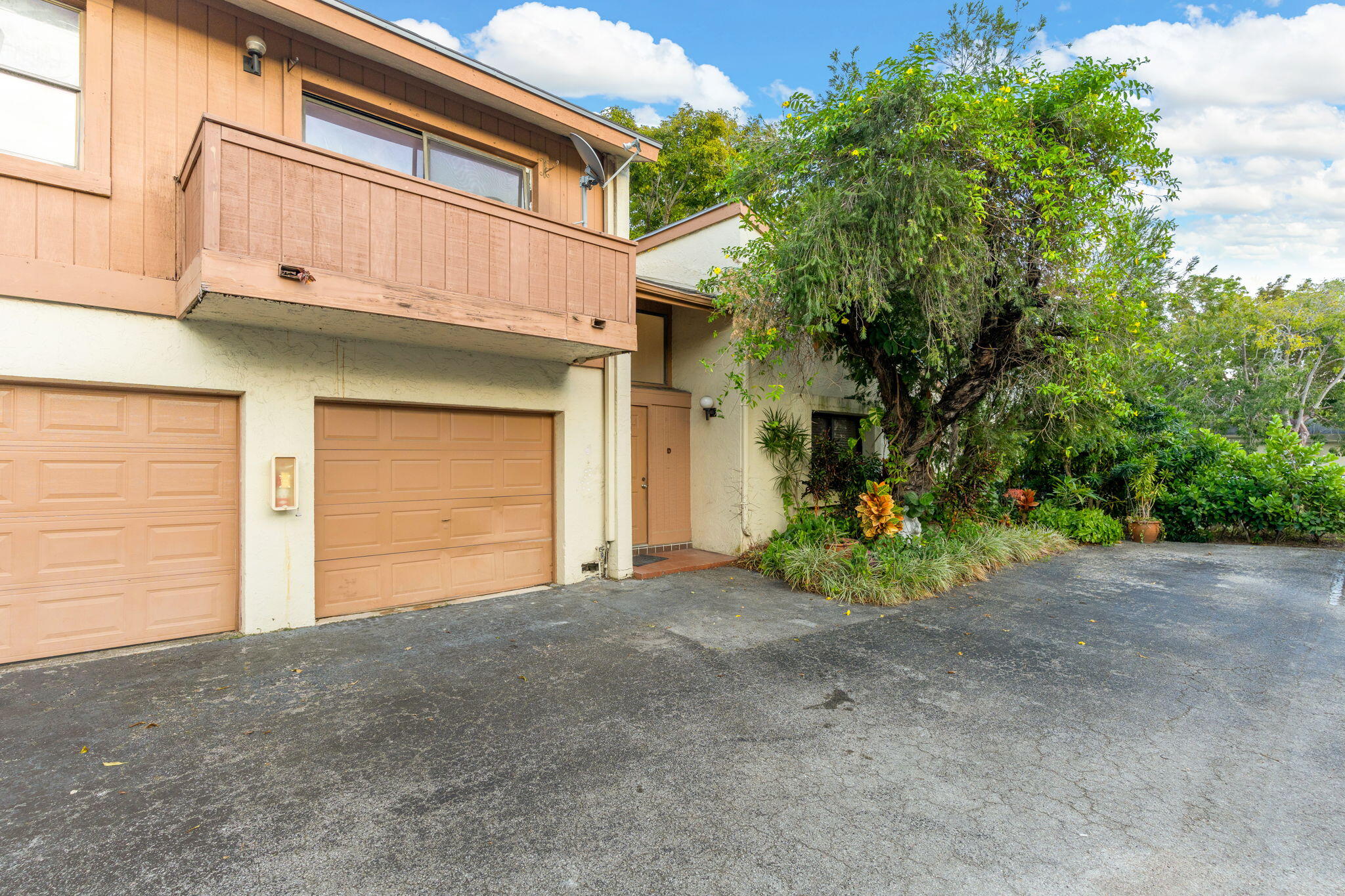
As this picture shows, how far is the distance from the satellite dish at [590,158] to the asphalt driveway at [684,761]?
4.71 m

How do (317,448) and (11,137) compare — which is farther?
(317,448)

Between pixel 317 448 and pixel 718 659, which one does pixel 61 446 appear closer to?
pixel 317 448

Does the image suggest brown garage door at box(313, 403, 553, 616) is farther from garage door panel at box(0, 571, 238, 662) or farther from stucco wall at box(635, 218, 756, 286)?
stucco wall at box(635, 218, 756, 286)

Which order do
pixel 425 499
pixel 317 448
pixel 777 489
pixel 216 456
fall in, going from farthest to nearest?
1. pixel 777 489
2. pixel 425 499
3. pixel 317 448
4. pixel 216 456

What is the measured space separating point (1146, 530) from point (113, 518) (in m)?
14.0

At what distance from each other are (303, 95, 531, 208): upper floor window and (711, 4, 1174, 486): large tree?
2781mm

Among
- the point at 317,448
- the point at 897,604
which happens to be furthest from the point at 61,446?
the point at 897,604

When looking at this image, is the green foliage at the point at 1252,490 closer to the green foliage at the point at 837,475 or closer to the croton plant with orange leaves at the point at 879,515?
the green foliage at the point at 837,475

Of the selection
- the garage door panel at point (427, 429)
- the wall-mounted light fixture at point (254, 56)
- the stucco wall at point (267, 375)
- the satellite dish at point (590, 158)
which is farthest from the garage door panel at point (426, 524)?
the wall-mounted light fixture at point (254, 56)

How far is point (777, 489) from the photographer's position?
28.7 feet

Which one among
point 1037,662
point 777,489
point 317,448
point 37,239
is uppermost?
point 37,239

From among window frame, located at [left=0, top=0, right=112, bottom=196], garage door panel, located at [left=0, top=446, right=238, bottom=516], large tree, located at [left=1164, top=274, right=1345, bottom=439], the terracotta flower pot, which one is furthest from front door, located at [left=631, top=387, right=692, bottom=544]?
large tree, located at [left=1164, top=274, right=1345, bottom=439]

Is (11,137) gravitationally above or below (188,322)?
above

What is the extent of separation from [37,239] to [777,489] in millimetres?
7712
